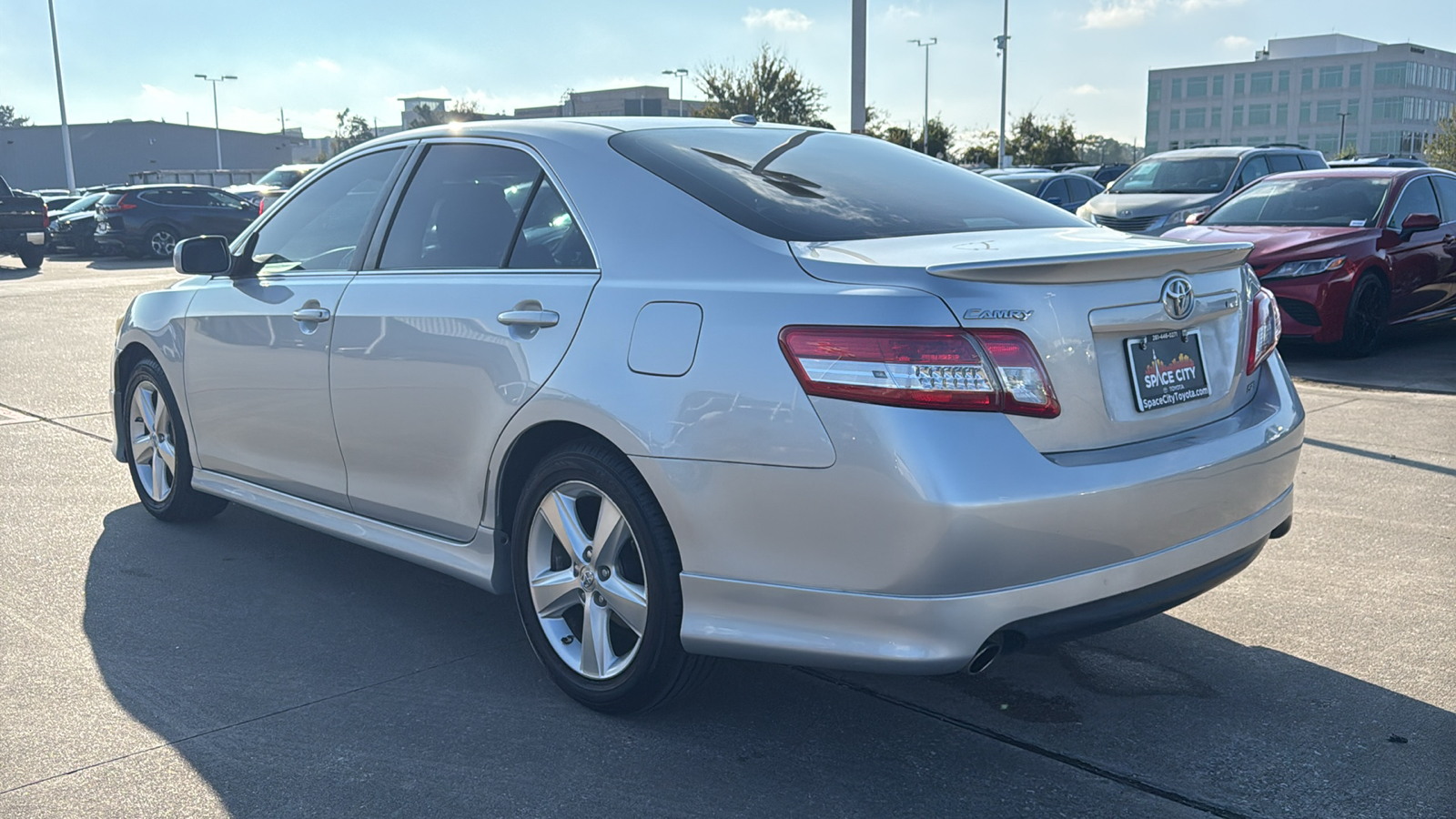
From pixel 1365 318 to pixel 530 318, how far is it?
8.70m

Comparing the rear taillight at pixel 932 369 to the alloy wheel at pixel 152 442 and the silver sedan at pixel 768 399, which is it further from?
the alloy wheel at pixel 152 442

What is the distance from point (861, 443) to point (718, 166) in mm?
1162

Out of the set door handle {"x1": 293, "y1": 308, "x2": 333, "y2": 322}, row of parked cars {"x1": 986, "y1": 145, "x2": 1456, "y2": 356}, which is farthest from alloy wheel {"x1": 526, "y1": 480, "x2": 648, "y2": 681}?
row of parked cars {"x1": 986, "y1": 145, "x2": 1456, "y2": 356}

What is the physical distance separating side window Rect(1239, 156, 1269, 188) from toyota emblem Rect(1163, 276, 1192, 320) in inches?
544

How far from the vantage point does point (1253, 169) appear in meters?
16.0

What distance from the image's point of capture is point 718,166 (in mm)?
3559

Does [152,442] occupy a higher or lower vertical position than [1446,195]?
lower

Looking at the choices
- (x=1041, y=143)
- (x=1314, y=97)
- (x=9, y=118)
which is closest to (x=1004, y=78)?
(x=1041, y=143)

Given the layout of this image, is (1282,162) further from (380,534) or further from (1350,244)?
(380,534)

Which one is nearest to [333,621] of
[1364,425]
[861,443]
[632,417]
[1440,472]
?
[632,417]

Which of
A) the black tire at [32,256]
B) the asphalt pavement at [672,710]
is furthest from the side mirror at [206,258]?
the black tire at [32,256]

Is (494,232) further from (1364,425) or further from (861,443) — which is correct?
(1364,425)

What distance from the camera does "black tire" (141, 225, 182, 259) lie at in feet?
86.0

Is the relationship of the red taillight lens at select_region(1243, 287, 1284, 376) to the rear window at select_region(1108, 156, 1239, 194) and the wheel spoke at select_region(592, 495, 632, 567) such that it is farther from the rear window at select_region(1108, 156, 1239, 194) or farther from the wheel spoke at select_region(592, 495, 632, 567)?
the rear window at select_region(1108, 156, 1239, 194)
